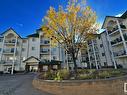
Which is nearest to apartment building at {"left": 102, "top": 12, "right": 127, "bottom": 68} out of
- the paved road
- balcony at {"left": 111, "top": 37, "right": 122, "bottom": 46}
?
balcony at {"left": 111, "top": 37, "right": 122, "bottom": 46}

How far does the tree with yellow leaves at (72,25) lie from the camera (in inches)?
505

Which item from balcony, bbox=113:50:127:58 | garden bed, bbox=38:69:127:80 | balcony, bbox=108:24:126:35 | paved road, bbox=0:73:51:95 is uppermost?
balcony, bbox=108:24:126:35

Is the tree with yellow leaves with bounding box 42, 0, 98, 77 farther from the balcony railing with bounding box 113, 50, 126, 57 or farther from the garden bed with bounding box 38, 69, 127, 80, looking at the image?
the balcony railing with bounding box 113, 50, 126, 57

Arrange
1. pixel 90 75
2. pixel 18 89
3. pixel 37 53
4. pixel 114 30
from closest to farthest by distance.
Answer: pixel 90 75 → pixel 18 89 → pixel 114 30 → pixel 37 53

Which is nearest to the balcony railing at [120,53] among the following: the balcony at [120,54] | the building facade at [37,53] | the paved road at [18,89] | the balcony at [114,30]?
the balcony at [120,54]

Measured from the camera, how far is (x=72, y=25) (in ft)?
41.9

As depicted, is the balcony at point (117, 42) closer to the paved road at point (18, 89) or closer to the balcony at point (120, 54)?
the balcony at point (120, 54)

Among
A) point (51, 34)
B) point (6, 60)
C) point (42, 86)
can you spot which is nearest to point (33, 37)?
point (6, 60)

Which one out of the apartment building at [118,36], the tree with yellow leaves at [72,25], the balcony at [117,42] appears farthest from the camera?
the balcony at [117,42]

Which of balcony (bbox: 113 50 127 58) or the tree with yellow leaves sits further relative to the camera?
balcony (bbox: 113 50 127 58)

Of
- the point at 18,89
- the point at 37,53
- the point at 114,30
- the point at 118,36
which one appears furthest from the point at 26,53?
the point at 118,36

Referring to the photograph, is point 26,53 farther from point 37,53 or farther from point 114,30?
point 114,30

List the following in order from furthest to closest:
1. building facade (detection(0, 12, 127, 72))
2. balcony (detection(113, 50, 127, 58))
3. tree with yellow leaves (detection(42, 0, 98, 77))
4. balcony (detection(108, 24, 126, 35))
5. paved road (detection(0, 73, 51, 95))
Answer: building facade (detection(0, 12, 127, 72))
balcony (detection(108, 24, 126, 35))
balcony (detection(113, 50, 127, 58))
tree with yellow leaves (detection(42, 0, 98, 77))
paved road (detection(0, 73, 51, 95))

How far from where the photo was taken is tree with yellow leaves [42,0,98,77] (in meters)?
12.8
